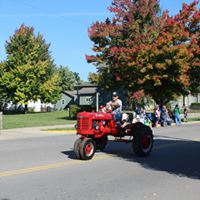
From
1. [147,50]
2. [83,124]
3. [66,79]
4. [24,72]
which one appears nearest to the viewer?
[83,124]

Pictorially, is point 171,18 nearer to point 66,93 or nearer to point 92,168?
point 92,168

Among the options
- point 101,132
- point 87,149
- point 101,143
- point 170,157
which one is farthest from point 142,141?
point 87,149

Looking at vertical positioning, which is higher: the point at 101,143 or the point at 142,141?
the point at 142,141

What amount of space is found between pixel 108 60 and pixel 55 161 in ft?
88.2

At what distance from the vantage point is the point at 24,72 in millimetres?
56969

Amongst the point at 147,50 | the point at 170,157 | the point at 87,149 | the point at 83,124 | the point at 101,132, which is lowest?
the point at 170,157

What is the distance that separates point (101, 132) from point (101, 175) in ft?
10.3

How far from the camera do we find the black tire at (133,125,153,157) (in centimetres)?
1282

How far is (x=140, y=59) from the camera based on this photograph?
31.7m

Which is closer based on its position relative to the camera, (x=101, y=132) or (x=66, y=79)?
(x=101, y=132)

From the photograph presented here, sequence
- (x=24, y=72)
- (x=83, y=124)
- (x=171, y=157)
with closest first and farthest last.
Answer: (x=83, y=124) → (x=171, y=157) → (x=24, y=72)

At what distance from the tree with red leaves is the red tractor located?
1788 cm

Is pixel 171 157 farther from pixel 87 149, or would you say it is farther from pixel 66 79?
pixel 66 79

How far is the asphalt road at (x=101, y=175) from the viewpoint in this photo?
7.74m
